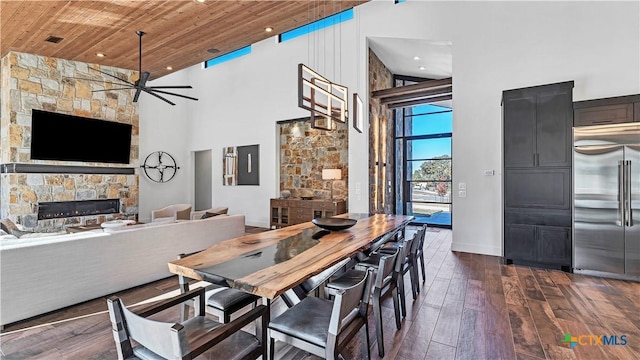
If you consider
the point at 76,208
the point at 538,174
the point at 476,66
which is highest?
the point at 476,66

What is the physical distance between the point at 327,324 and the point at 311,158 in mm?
5751

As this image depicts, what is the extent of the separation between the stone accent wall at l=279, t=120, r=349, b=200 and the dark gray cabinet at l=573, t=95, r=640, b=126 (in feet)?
12.9

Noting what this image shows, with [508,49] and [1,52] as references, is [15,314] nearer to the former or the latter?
[1,52]

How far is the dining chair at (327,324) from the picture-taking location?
1392 mm

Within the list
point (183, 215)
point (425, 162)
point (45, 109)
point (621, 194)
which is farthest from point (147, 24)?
point (621, 194)

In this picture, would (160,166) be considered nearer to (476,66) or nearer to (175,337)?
(476,66)

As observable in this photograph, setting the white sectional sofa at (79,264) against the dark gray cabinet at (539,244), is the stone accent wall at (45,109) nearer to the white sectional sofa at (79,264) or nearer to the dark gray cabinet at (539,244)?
the white sectional sofa at (79,264)

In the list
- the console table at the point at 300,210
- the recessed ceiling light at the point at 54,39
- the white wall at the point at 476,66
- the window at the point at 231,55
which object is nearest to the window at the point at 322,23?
the white wall at the point at 476,66

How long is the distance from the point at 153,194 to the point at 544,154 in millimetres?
9077

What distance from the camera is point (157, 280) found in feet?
11.8

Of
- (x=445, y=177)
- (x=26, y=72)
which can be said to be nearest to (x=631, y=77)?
(x=445, y=177)

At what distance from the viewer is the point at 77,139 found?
6.24m

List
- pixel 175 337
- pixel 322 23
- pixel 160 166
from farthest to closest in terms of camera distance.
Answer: pixel 160 166
pixel 322 23
pixel 175 337

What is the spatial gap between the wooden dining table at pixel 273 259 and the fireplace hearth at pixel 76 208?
598 cm
